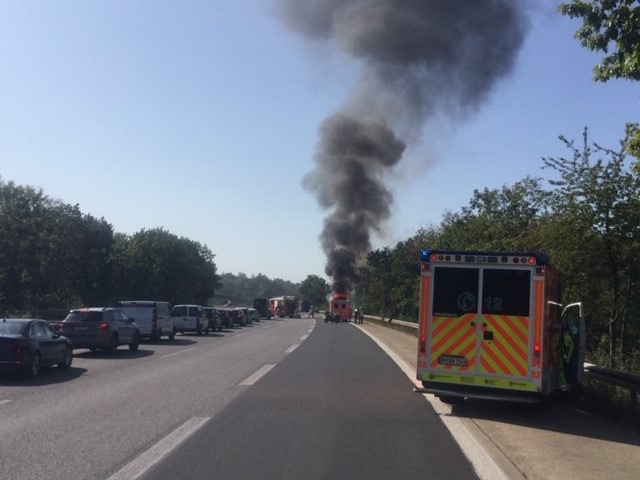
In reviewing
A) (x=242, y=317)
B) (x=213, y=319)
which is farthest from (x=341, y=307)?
(x=213, y=319)

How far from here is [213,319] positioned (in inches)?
1754

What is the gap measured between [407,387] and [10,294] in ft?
182

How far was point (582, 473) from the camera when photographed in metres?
7.93

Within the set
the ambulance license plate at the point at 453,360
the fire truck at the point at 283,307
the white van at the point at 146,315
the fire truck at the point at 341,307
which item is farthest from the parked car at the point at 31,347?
the fire truck at the point at 283,307

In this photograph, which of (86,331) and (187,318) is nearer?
(86,331)

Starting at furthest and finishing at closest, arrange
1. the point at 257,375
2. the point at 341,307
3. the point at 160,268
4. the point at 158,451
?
the point at 160,268 < the point at 341,307 < the point at 257,375 < the point at 158,451

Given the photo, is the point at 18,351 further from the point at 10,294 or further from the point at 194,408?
the point at 10,294

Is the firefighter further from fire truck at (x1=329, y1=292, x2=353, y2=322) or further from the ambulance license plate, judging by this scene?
fire truck at (x1=329, y1=292, x2=353, y2=322)

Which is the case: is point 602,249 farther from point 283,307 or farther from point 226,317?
point 283,307

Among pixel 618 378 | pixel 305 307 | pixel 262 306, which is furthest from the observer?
pixel 305 307

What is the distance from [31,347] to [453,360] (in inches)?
367

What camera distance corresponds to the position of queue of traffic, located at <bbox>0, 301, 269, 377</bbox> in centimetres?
1612

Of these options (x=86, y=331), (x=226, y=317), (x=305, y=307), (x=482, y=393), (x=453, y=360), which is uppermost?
(x=305, y=307)

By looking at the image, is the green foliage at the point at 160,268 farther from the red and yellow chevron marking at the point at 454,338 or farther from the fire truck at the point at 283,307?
the red and yellow chevron marking at the point at 454,338
